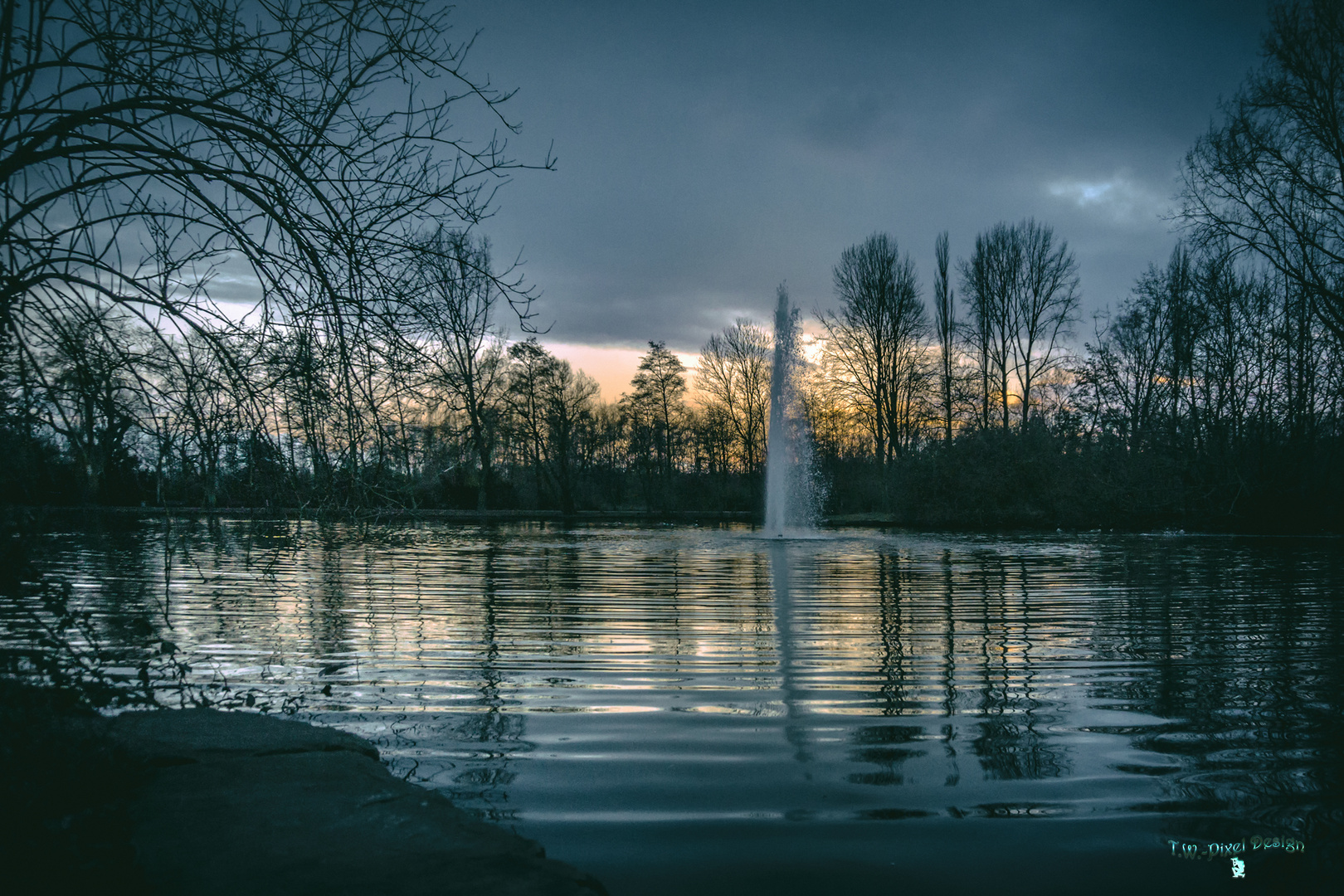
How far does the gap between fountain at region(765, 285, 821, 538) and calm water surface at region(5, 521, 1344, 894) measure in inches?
653

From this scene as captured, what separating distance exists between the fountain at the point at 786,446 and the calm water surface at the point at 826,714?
54.4ft

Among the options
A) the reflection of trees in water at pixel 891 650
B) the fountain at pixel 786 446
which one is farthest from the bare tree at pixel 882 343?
the reflection of trees in water at pixel 891 650

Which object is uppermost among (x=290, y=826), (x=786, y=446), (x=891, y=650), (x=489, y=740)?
(x=786, y=446)

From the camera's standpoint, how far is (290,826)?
271cm

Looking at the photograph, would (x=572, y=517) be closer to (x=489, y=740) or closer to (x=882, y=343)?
(x=882, y=343)

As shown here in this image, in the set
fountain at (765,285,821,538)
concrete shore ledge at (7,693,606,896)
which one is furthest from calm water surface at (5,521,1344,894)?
fountain at (765,285,821,538)

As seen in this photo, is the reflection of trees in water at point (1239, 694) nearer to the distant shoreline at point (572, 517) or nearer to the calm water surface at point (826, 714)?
the calm water surface at point (826, 714)

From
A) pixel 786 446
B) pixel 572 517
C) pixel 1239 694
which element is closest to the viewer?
pixel 1239 694

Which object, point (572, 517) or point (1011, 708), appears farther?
point (572, 517)

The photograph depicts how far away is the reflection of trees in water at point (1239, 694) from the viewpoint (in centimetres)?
350

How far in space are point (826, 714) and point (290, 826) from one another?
313 cm

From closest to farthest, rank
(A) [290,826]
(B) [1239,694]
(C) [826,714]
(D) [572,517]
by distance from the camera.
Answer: (A) [290,826]
(C) [826,714]
(B) [1239,694]
(D) [572,517]

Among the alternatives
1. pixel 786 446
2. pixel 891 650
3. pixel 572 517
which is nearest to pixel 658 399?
pixel 572 517

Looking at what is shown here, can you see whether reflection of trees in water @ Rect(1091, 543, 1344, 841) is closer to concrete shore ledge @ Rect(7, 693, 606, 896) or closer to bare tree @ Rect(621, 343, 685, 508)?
concrete shore ledge @ Rect(7, 693, 606, 896)
